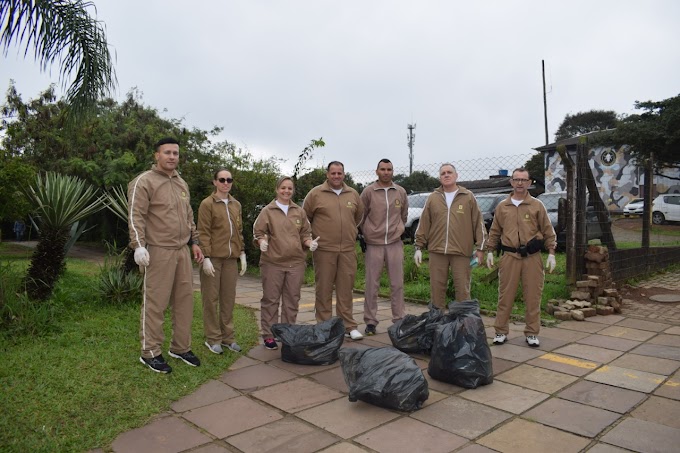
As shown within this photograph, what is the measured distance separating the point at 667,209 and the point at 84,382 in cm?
2250

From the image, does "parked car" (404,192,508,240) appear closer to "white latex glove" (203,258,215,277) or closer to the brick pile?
the brick pile

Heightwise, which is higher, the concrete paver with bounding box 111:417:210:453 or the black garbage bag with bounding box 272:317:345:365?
the black garbage bag with bounding box 272:317:345:365

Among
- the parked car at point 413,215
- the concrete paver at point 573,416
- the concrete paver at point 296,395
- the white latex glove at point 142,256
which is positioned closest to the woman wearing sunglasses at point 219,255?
the white latex glove at point 142,256

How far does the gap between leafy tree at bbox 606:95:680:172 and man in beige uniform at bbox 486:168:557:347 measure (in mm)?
17815

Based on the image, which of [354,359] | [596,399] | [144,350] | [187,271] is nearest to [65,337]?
[144,350]

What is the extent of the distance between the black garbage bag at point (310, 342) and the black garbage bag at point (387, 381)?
766 millimetres

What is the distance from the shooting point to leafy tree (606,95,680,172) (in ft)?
65.4

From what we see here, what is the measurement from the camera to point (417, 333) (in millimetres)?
4496

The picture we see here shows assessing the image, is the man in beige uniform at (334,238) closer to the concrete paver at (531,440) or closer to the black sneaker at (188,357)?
the black sneaker at (188,357)

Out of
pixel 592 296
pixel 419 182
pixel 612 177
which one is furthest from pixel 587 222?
pixel 612 177

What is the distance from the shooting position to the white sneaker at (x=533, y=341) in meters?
4.81

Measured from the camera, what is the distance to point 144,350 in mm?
3957

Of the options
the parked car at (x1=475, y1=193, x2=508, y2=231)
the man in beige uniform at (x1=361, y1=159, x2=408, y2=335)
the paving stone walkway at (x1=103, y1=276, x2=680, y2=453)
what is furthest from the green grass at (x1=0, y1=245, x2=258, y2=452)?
the parked car at (x1=475, y1=193, x2=508, y2=231)

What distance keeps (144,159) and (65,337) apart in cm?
1016
